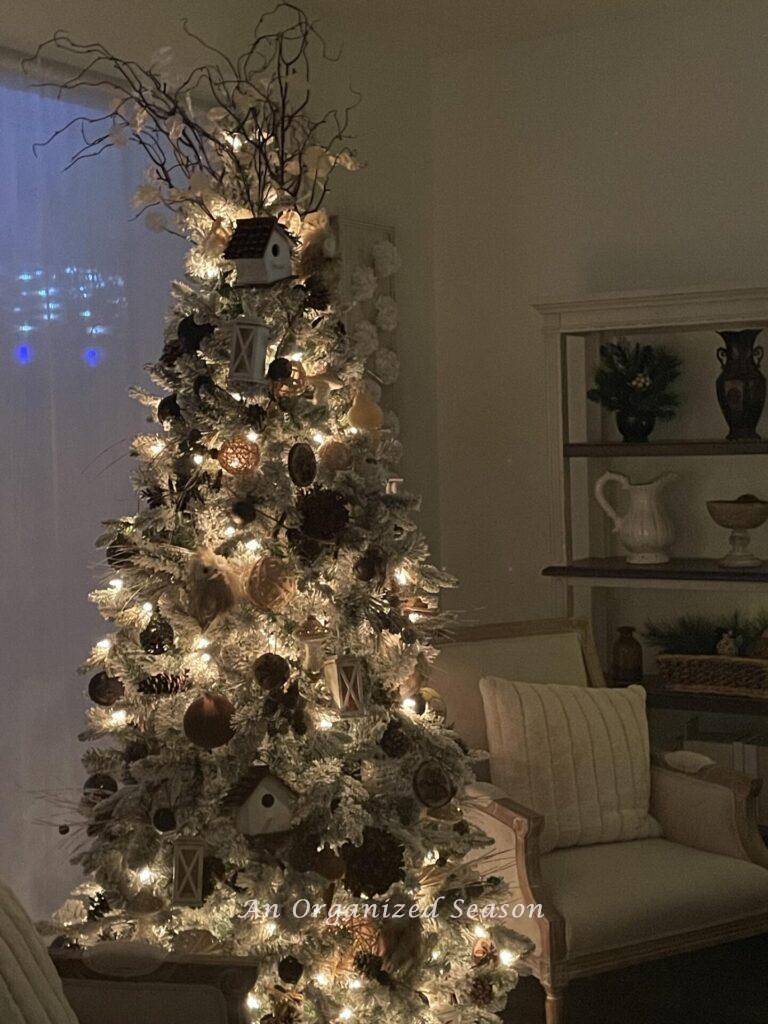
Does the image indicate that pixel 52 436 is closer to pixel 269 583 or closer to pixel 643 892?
pixel 269 583

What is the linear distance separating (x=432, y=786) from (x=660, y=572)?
175cm

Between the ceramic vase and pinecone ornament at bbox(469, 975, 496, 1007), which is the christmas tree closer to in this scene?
pinecone ornament at bbox(469, 975, 496, 1007)

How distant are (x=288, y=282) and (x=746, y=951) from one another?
7.50 ft

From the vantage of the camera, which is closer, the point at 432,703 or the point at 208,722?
the point at 208,722

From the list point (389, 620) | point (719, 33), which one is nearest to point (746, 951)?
point (389, 620)

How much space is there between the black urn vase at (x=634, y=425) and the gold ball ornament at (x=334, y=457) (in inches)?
74.0

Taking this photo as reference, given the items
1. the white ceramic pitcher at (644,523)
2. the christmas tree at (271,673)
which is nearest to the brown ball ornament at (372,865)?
the christmas tree at (271,673)

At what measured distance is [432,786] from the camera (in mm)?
2379

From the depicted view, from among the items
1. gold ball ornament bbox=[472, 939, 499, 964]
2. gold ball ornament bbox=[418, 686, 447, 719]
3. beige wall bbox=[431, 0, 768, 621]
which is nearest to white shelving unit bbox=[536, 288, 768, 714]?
beige wall bbox=[431, 0, 768, 621]

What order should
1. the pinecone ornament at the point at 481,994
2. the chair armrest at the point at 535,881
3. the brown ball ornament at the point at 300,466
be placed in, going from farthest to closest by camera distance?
the chair armrest at the point at 535,881
the pinecone ornament at the point at 481,994
the brown ball ornament at the point at 300,466

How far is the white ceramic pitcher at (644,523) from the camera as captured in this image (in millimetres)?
4035

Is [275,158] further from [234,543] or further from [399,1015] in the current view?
[399,1015]

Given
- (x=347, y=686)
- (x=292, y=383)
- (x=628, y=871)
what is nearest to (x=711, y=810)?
(x=628, y=871)

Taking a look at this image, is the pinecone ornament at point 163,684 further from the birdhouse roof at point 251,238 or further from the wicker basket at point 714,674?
the wicker basket at point 714,674
